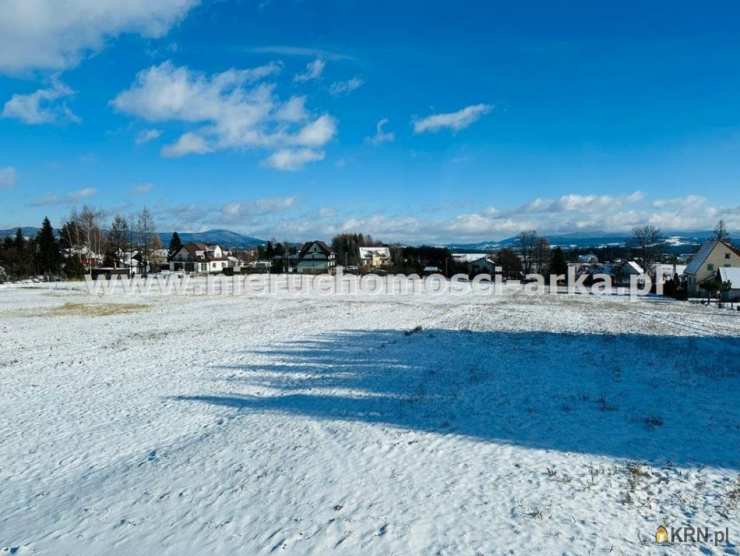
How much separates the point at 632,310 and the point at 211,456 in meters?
36.1

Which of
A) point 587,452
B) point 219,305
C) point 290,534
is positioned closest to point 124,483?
point 290,534

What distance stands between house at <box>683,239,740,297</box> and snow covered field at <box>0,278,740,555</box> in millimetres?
41925

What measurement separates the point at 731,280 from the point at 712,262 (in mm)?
5878

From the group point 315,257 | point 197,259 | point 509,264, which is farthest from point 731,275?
point 197,259

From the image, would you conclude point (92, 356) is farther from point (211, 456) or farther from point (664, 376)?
point (664, 376)

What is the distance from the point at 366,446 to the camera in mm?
8992

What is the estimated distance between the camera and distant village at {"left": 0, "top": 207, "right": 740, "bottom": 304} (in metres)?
55.1

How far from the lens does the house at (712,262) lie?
2131 inches

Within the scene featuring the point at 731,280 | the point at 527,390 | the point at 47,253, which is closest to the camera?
the point at 527,390

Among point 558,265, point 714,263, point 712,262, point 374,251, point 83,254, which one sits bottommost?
point 558,265

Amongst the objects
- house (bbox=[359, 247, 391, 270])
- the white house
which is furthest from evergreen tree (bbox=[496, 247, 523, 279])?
house (bbox=[359, 247, 391, 270])

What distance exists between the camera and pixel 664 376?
14398 millimetres

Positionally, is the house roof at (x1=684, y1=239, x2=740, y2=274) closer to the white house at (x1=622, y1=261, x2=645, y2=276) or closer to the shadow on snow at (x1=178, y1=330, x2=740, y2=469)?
the white house at (x1=622, y1=261, x2=645, y2=276)

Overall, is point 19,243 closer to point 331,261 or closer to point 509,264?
point 331,261
